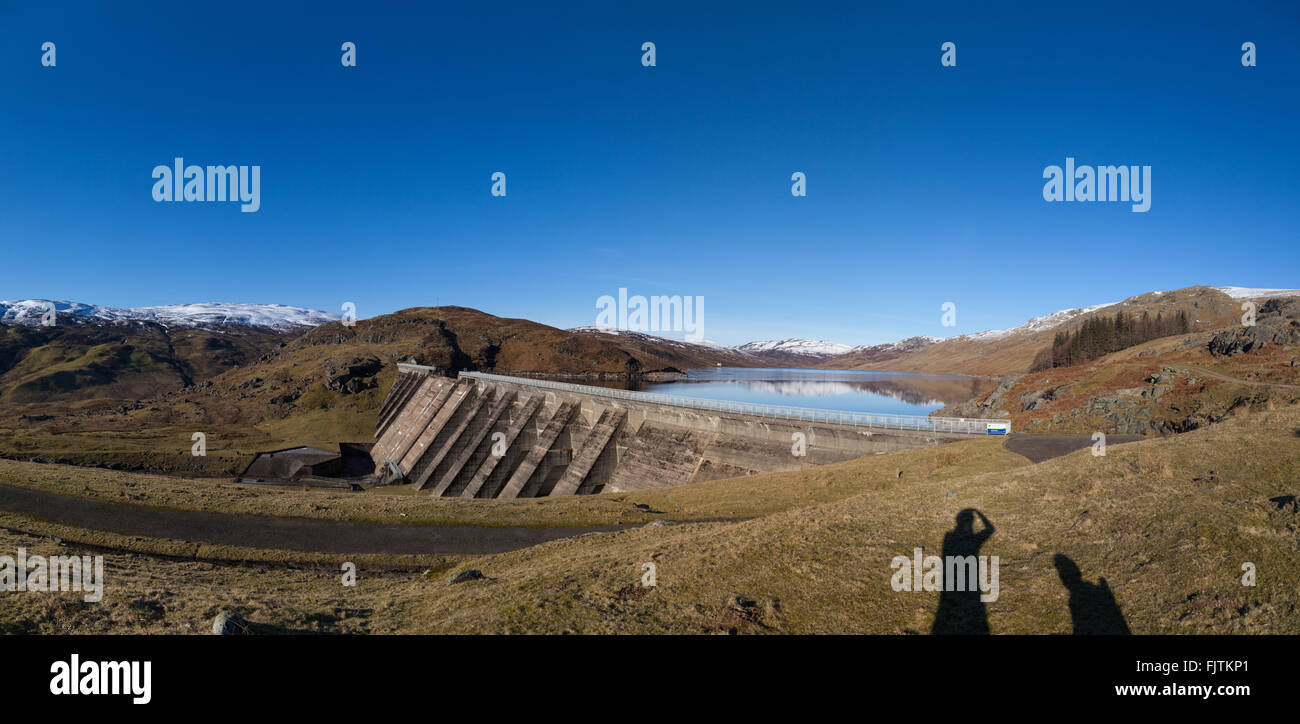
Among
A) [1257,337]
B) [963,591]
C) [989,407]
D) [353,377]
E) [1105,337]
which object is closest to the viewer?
[963,591]

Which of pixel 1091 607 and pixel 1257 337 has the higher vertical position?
pixel 1257 337
